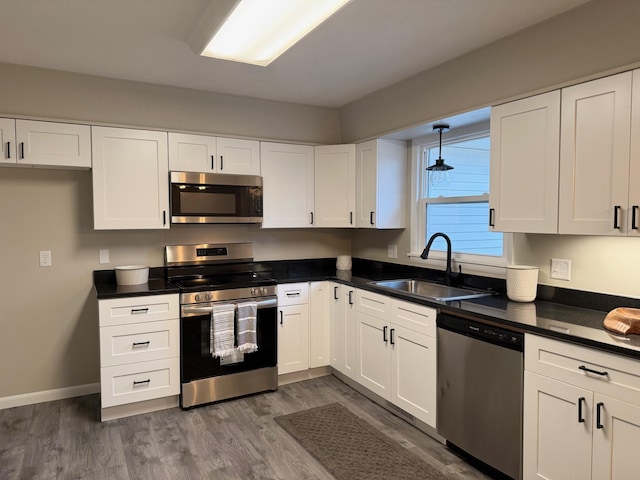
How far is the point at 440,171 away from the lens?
11.3ft

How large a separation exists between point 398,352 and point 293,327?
1.02 meters

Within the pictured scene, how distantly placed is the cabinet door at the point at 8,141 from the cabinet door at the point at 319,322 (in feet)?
7.82

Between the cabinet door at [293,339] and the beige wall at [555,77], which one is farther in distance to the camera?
the cabinet door at [293,339]

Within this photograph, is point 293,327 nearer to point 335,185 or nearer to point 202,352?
point 202,352

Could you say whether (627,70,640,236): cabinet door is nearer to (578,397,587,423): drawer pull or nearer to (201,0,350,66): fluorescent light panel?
(578,397,587,423): drawer pull

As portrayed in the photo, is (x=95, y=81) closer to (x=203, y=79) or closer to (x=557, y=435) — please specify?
(x=203, y=79)

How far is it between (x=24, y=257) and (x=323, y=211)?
2418 mm

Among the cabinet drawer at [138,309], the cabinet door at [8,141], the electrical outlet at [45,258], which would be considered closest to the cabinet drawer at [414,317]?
the cabinet drawer at [138,309]

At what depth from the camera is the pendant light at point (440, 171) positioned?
10.7ft

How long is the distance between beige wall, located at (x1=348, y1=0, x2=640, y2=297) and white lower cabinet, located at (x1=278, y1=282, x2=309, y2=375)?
5.33 ft

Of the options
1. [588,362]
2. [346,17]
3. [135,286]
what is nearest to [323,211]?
[135,286]

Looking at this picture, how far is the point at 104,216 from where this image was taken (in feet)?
10.7

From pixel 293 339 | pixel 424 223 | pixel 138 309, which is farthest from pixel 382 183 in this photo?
pixel 138 309

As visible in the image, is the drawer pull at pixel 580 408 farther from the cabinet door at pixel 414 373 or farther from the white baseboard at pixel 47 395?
the white baseboard at pixel 47 395
